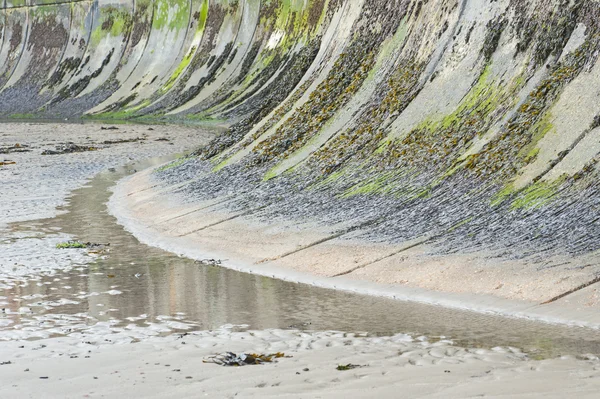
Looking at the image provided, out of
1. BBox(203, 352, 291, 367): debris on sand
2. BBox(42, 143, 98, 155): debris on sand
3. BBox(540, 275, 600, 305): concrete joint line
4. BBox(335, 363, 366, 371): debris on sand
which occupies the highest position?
BBox(42, 143, 98, 155): debris on sand

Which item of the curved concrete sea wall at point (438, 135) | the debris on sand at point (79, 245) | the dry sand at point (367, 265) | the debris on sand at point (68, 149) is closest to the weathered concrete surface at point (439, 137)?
the curved concrete sea wall at point (438, 135)

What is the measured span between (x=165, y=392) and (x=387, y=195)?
19.6 ft

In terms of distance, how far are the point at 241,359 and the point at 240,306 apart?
→ 75.6 inches

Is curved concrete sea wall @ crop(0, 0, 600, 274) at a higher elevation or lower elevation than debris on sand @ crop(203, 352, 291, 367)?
higher

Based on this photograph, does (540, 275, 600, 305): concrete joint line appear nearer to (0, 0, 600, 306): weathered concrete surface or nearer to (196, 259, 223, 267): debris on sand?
(0, 0, 600, 306): weathered concrete surface

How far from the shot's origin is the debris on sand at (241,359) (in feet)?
18.2

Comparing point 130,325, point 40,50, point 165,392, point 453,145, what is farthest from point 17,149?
point 40,50

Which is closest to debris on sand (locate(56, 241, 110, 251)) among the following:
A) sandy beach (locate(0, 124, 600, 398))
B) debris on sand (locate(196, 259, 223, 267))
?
sandy beach (locate(0, 124, 600, 398))

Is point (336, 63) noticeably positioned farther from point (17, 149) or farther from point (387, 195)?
point (17, 149)

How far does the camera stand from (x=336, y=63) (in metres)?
15.8

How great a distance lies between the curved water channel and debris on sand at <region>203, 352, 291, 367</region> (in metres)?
0.98

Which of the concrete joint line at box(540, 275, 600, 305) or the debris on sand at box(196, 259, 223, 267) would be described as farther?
the debris on sand at box(196, 259, 223, 267)

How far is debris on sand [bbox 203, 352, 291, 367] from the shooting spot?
5.56 metres

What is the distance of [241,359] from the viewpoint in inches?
221
